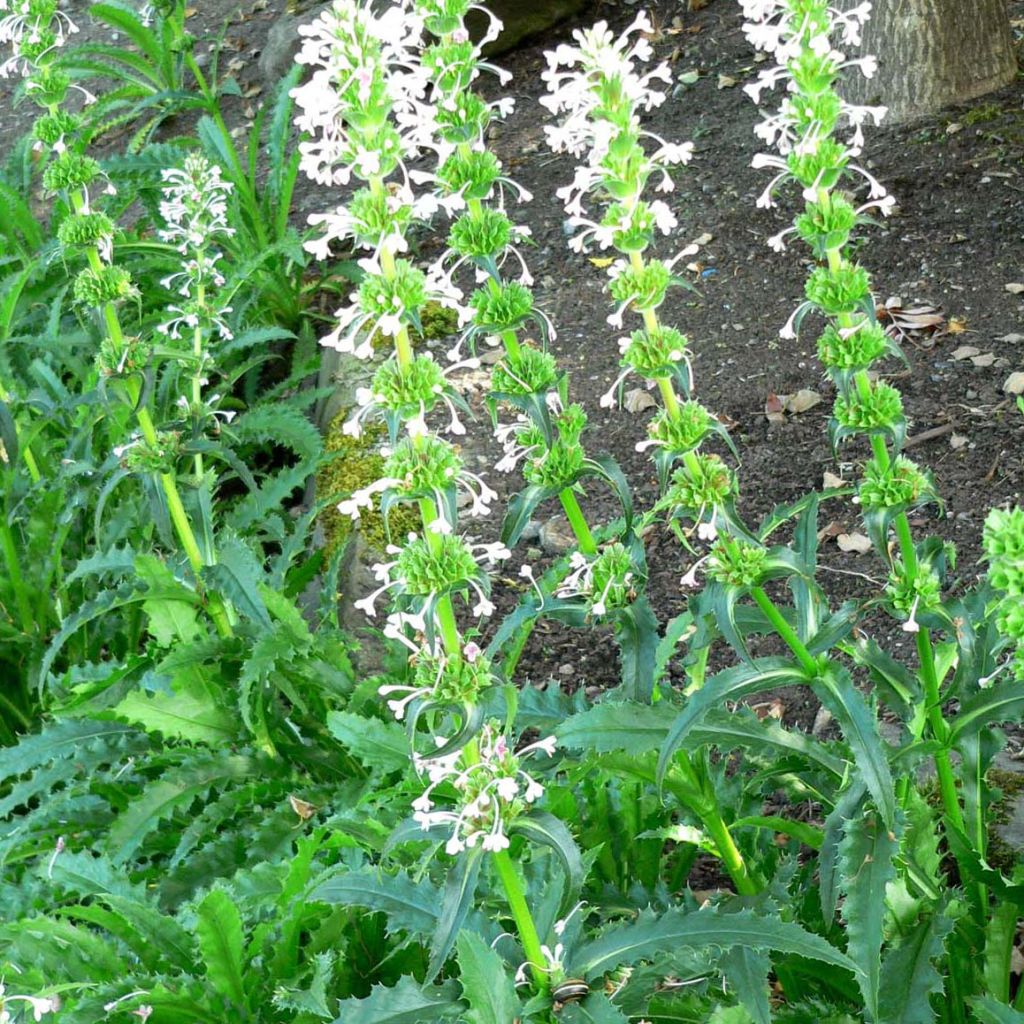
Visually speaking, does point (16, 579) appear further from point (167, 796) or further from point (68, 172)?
point (68, 172)

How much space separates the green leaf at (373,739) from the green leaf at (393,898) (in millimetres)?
705

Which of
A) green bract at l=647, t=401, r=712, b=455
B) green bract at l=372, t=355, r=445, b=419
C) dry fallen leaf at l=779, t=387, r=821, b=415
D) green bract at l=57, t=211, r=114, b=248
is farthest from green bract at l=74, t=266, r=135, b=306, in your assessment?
dry fallen leaf at l=779, t=387, r=821, b=415

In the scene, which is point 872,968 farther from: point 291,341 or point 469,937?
point 291,341

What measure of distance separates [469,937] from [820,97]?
125 cm

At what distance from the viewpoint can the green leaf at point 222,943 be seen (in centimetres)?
215

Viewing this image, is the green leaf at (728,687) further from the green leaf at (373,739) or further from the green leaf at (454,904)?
the green leaf at (373,739)

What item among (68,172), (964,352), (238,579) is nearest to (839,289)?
(238,579)

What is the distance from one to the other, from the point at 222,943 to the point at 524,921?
70 centimetres

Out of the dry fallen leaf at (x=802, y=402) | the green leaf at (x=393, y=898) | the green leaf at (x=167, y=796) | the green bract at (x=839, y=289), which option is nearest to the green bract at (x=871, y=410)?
the green bract at (x=839, y=289)

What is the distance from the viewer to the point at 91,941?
2.40m

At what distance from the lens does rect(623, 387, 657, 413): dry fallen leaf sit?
4.37m

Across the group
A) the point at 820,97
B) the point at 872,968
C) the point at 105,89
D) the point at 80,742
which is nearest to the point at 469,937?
the point at 872,968

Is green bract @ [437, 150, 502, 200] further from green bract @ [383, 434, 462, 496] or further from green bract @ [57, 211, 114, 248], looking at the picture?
green bract @ [57, 211, 114, 248]

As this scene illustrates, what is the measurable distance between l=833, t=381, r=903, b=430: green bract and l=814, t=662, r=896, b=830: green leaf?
37cm
